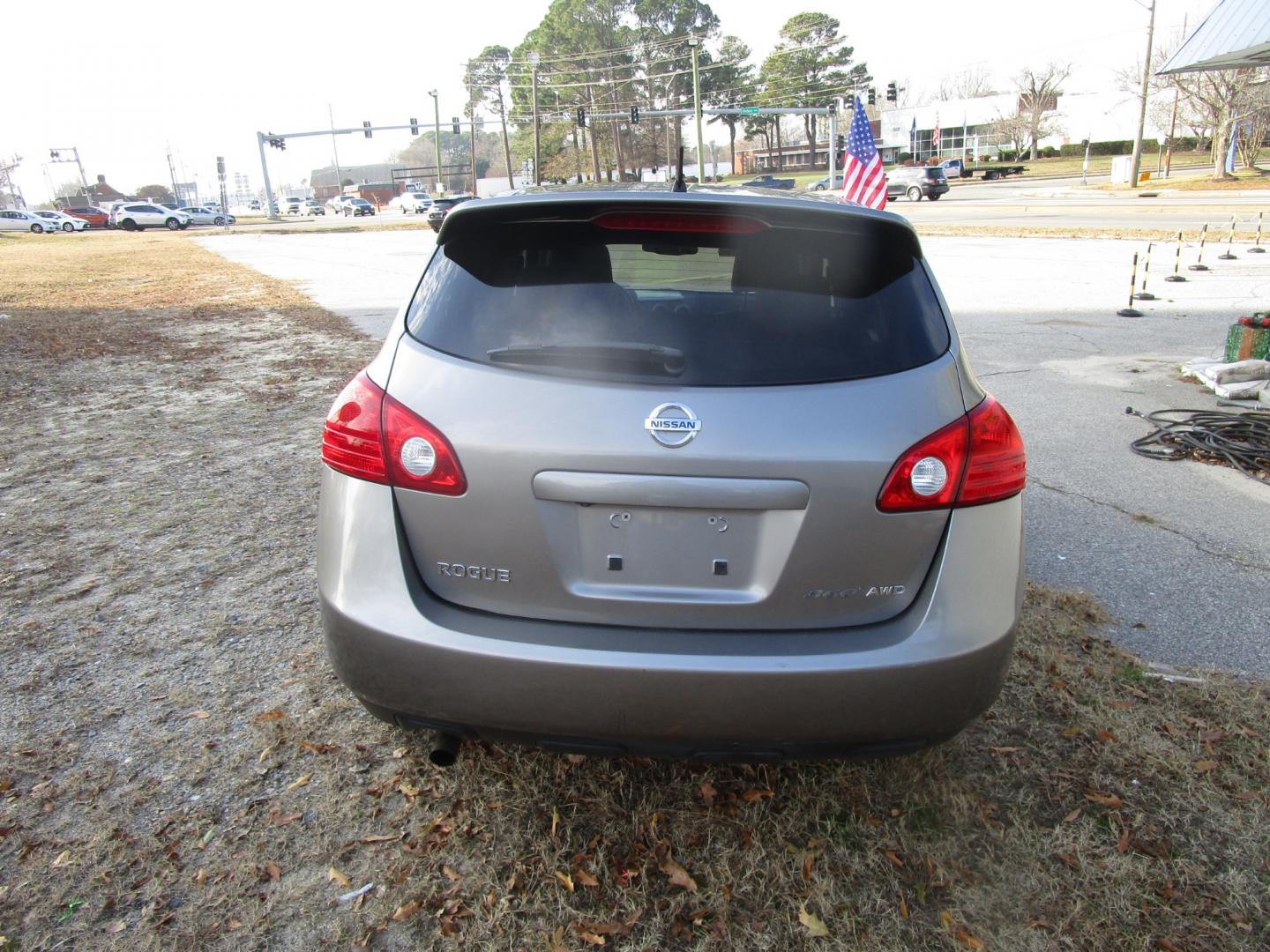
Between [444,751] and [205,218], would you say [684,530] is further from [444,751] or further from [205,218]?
[205,218]

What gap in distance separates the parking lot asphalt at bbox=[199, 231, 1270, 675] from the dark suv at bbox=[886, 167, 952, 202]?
30286 millimetres

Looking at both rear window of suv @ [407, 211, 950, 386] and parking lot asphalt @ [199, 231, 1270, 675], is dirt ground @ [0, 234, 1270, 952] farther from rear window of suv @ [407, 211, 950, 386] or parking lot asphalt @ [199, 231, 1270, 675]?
rear window of suv @ [407, 211, 950, 386]

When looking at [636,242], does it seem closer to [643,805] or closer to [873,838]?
[643,805]

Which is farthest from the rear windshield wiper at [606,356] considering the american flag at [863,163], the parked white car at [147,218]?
the parked white car at [147,218]

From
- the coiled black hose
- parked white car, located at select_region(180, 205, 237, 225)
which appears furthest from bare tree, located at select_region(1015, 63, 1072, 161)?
the coiled black hose

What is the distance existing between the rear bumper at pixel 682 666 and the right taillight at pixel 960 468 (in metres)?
0.06

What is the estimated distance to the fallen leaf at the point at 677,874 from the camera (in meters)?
2.30

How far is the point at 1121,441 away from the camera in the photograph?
6.24 metres

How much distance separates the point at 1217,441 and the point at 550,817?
5.45 m

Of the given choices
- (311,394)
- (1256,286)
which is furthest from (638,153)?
(311,394)

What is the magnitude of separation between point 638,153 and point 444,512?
90.2 metres

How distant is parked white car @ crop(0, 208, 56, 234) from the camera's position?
58906 millimetres

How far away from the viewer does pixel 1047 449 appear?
6070 mm

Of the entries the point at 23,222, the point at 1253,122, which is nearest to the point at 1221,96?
the point at 1253,122
